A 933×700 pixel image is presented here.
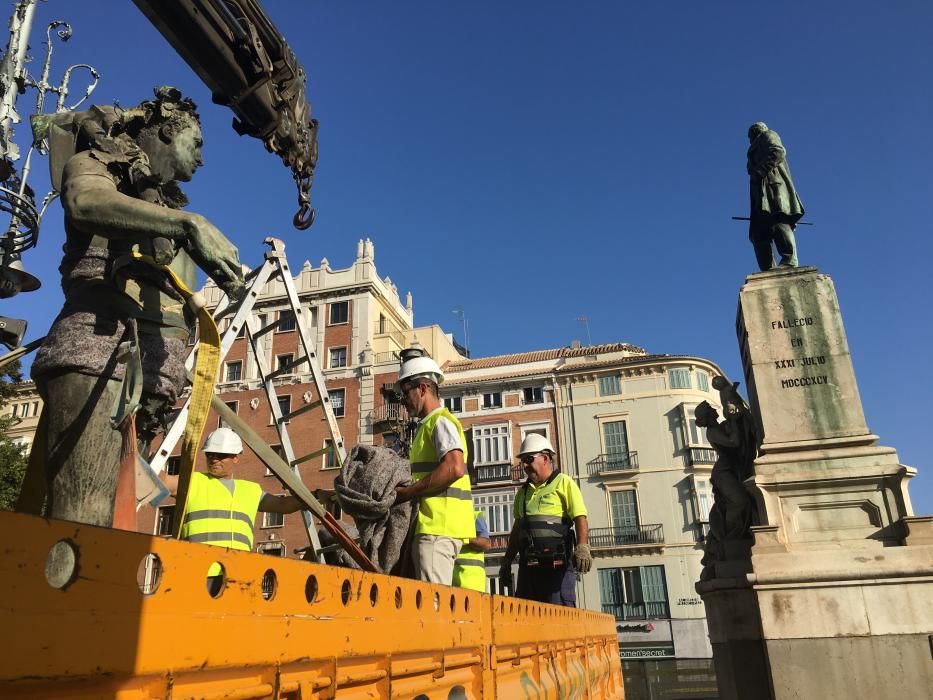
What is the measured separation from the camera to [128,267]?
2.40 metres

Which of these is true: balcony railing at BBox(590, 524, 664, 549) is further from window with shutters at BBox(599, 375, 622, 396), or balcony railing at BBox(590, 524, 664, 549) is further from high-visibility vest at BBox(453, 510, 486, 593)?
high-visibility vest at BBox(453, 510, 486, 593)

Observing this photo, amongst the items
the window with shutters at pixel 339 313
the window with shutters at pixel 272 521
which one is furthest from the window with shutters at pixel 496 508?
the window with shutters at pixel 339 313

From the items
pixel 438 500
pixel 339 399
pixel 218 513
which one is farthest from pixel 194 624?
pixel 339 399

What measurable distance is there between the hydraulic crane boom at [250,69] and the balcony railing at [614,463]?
30484 millimetres

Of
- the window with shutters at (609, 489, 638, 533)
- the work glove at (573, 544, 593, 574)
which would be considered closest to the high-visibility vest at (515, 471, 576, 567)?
the work glove at (573, 544, 593, 574)

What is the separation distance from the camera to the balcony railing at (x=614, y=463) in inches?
1284

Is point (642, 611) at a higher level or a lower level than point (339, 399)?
lower

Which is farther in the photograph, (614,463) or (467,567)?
(614,463)

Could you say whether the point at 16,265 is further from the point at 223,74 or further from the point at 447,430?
the point at 447,430

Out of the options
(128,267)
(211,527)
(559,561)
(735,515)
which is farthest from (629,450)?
(128,267)

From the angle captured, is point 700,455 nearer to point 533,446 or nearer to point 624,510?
point 624,510

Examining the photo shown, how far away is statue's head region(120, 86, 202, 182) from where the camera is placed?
274 centimetres

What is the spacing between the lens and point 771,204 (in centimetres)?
1000

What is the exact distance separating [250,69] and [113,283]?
1.86 m
